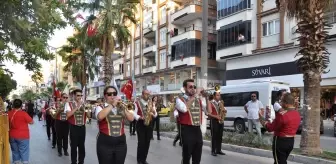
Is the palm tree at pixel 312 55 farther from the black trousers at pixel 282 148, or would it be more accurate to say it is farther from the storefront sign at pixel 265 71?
the storefront sign at pixel 265 71

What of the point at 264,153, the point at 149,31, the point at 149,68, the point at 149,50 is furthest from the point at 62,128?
the point at 149,31

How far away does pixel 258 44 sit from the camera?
105 feet

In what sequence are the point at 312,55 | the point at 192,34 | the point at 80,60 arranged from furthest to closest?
the point at 192,34, the point at 80,60, the point at 312,55

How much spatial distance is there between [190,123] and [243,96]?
13.1 meters

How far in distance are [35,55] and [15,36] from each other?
152 cm

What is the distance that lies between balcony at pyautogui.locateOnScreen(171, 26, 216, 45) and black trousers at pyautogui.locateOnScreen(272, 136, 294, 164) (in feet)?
115

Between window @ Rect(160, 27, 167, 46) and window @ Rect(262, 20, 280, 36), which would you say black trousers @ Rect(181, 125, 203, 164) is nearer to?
window @ Rect(262, 20, 280, 36)

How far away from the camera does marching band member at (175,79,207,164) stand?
7.01 meters

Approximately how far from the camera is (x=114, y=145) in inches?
221

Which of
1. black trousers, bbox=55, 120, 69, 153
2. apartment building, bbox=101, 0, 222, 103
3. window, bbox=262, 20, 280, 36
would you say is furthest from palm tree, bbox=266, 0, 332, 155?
apartment building, bbox=101, 0, 222, 103

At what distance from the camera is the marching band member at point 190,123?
7.01 meters

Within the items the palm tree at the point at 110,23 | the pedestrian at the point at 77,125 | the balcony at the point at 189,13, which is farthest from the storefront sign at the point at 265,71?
the pedestrian at the point at 77,125

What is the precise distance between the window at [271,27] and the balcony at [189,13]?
11104 mm

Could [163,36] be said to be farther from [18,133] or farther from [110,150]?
[110,150]
